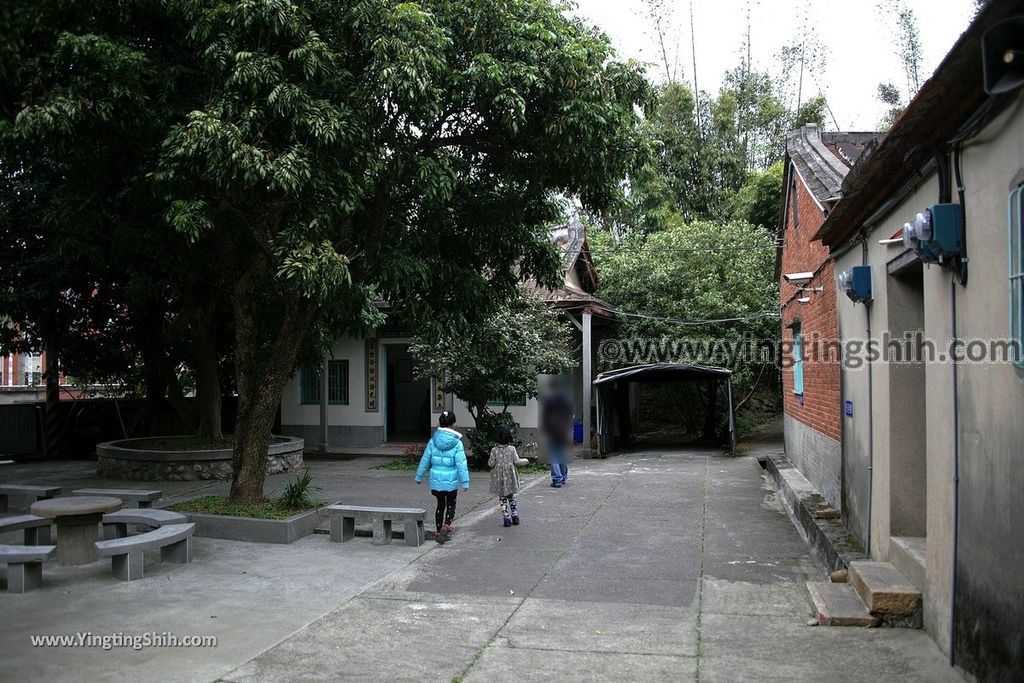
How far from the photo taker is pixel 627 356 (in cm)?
2077

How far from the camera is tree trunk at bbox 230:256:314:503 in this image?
9641 mm

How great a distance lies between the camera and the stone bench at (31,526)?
801 cm

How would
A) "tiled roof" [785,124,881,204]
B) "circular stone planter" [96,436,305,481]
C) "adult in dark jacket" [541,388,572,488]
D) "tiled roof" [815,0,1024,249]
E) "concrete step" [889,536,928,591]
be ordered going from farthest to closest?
"circular stone planter" [96,436,305,481], "adult in dark jacket" [541,388,572,488], "tiled roof" [785,124,881,204], "concrete step" [889,536,928,591], "tiled roof" [815,0,1024,249]

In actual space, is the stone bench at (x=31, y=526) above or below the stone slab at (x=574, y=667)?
above

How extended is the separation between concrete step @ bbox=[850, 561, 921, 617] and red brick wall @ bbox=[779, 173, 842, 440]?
→ 9.78ft

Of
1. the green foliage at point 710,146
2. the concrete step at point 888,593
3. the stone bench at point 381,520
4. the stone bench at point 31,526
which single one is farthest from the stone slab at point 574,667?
the green foliage at point 710,146

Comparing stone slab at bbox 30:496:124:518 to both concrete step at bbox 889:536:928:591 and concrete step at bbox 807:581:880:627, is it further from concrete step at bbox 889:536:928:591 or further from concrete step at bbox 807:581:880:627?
concrete step at bbox 889:536:928:591

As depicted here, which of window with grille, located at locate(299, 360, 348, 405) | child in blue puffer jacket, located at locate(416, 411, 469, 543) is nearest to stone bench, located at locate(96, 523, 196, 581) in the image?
child in blue puffer jacket, located at locate(416, 411, 469, 543)

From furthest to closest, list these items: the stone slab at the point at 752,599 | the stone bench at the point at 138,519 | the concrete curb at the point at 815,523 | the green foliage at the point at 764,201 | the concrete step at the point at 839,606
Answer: the green foliage at the point at 764,201 < the stone bench at the point at 138,519 < the concrete curb at the point at 815,523 < the stone slab at the point at 752,599 < the concrete step at the point at 839,606

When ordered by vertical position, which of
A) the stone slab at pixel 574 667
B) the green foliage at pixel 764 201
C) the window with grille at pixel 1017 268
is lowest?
the stone slab at pixel 574 667

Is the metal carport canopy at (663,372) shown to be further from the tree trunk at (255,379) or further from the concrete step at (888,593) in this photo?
the concrete step at (888,593)

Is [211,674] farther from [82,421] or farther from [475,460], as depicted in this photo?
[82,421]

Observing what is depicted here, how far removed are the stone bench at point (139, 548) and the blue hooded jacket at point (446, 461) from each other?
97.0 inches

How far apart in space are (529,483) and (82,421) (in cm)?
1260
